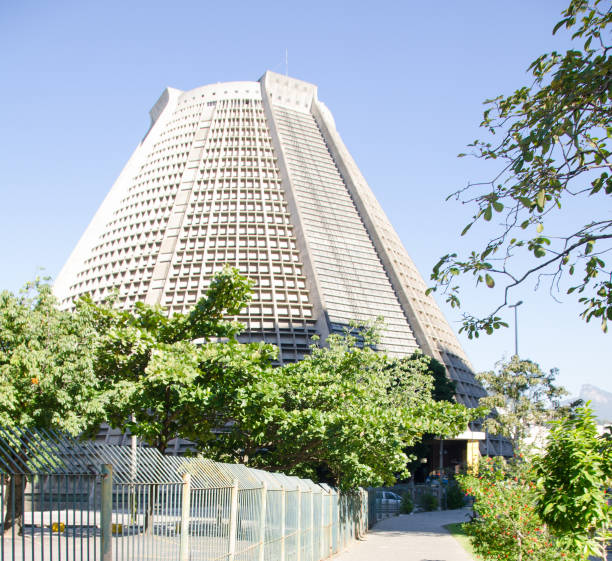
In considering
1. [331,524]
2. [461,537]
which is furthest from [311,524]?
[461,537]

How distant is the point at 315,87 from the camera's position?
8988 centimetres

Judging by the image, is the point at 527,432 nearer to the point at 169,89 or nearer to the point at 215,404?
the point at 215,404

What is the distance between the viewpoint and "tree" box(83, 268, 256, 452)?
17359 mm

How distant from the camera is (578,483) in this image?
8.45 meters

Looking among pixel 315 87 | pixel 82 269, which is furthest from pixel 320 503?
pixel 315 87

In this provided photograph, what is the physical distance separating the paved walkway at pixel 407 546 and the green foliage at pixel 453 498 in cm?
1643

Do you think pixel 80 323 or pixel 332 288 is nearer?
pixel 80 323

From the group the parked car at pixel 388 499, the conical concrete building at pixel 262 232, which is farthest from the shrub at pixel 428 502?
the conical concrete building at pixel 262 232

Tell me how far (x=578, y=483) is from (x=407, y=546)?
619 inches

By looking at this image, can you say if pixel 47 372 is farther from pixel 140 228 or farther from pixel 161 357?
pixel 140 228

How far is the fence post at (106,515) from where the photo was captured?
21.6 ft

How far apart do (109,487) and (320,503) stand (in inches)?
482

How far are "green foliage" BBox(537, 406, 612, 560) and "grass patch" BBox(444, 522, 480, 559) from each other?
1201 centimetres

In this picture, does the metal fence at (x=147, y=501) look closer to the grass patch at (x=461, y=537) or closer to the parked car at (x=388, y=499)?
the grass patch at (x=461, y=537)
